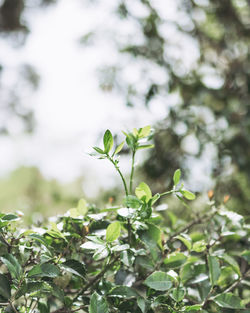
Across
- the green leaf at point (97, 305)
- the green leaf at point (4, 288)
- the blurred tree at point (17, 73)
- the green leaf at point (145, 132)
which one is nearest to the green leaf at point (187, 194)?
the green leaf at point (145, 132)

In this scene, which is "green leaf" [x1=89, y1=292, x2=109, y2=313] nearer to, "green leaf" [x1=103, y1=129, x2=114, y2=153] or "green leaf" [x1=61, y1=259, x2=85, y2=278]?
"green leaf" [x1=61, y1=259, x2=85, y2=278]

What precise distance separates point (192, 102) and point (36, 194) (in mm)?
3785

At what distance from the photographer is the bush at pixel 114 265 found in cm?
57

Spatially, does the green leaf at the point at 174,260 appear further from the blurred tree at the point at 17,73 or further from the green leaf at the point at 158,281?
the blurred tree at the point at 17,73

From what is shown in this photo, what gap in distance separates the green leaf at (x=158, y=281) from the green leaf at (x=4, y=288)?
0.24 meters

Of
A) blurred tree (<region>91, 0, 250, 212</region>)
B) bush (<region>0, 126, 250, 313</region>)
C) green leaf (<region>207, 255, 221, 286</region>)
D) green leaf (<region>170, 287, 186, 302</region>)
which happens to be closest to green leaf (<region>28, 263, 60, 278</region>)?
bush (<region>0, 126, 250, 313</region>)

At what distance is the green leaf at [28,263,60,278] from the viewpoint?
0.55m

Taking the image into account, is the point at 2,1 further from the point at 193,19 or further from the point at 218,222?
the point at 218,222

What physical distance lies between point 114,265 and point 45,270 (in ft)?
0.56

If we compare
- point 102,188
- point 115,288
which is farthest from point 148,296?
point 102,188

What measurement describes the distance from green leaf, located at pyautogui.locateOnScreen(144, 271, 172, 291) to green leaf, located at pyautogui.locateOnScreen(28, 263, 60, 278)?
17 centimetres

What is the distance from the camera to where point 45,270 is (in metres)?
0.56

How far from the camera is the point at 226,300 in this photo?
0.66 m

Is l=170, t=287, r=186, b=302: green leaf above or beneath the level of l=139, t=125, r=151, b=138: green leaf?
beneath
